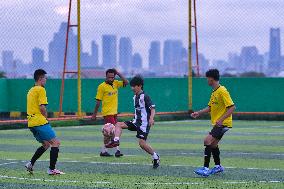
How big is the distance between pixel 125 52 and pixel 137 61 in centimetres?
169

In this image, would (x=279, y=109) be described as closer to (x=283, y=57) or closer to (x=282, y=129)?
(x=283, y=57)

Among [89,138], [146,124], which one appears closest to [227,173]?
[146,124]

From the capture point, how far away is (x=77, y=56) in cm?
2564

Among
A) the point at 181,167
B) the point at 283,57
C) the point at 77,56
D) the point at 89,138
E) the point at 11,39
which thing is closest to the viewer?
the point at 181,167

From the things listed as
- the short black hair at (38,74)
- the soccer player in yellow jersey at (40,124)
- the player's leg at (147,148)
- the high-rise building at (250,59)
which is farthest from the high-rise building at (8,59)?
the soccer player in yellow jersey at (40,124)

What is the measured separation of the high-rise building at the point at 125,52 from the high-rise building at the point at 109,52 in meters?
0.27

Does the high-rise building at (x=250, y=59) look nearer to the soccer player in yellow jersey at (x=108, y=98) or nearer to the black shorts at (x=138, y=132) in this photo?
the soccer player in yellow jersey at (x=108, y=98)

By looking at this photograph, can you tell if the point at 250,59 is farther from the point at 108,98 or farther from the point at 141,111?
the point at 141,111

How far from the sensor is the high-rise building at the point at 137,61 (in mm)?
27886

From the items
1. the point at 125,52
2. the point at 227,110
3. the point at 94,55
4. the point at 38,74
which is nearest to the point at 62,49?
the point at 94,55

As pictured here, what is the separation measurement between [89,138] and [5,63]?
16.7 ft

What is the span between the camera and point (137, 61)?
28734 mm

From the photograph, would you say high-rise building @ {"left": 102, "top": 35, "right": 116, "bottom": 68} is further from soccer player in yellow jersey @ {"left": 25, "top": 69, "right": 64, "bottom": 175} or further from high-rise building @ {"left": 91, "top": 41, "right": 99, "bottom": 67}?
soccer player in yellow jersey @ {"left": 25, "top": 69, "right": 64, "bottom": 175}

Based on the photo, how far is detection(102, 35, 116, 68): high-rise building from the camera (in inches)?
1047
